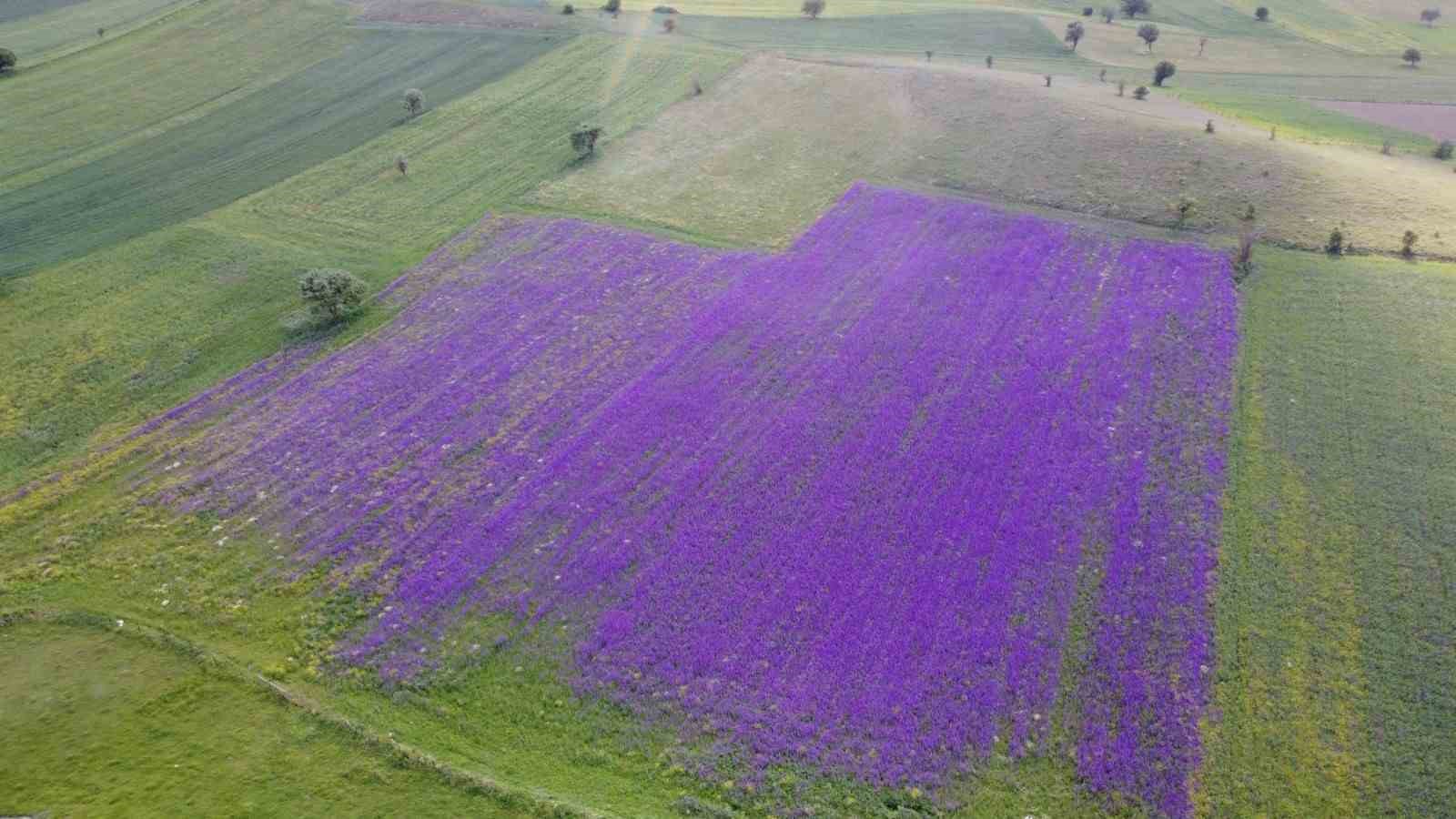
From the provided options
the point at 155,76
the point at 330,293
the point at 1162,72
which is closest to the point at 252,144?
the point at 155,76

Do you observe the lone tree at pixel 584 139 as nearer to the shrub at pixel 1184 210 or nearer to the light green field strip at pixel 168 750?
the shrub at pixel 1184 210

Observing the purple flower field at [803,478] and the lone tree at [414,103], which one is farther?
the lone tree at [414,103]

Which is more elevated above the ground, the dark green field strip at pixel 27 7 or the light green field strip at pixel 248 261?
the dark green field strip at pixel 27 7

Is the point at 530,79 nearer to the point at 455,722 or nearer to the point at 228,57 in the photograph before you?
the point at 228,57

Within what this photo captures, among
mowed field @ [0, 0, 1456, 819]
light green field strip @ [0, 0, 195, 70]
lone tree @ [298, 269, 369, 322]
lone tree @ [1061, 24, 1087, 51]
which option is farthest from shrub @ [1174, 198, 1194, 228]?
light green field strip @ [0, 0, 195, 70]

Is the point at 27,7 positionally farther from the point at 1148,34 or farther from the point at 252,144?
the point at 1148,34

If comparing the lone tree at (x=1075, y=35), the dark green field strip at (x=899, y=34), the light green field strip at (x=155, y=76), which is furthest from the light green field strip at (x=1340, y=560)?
the light green field strip at (x=155, y=76)

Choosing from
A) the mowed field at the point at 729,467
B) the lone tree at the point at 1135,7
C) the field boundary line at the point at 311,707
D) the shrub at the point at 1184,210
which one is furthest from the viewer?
the lone tree at the point at 1135,7
